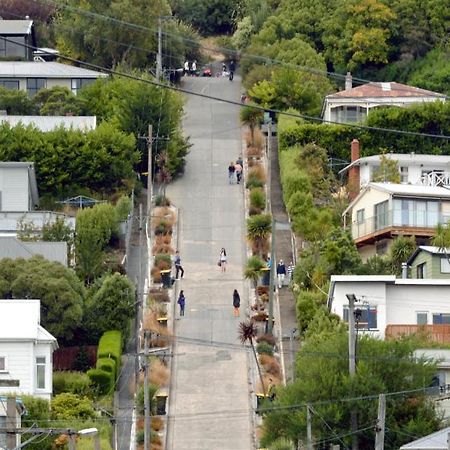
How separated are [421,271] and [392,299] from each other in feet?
14.1

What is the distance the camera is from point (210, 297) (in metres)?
91.4

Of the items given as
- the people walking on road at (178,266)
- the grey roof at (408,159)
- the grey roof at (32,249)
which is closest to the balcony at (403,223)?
the people walking on road at (178,266)

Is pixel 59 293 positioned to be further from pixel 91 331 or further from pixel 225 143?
pixel 225 143

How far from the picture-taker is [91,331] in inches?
3297

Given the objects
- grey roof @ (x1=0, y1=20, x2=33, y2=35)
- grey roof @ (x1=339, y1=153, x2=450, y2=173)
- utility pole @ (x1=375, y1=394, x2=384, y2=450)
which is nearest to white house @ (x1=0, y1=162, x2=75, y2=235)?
grey roof @ (x1=339, y1=153, x2=450, y2=173)

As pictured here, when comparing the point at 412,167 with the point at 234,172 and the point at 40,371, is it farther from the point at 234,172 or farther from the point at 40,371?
the point at 40,371

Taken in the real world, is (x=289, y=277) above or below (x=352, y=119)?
below

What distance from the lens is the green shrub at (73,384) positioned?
78.1 metres

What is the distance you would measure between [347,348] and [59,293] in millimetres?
12925

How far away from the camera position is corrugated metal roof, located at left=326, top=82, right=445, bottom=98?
379 feet

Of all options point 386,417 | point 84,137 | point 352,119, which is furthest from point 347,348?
point 352,119

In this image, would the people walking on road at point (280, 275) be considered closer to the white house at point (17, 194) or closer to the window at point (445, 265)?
the window at point (445, 265)

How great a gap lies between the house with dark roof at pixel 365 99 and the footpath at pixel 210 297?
458 centimetres

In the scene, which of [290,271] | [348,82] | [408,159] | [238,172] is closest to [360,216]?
[290,271]
